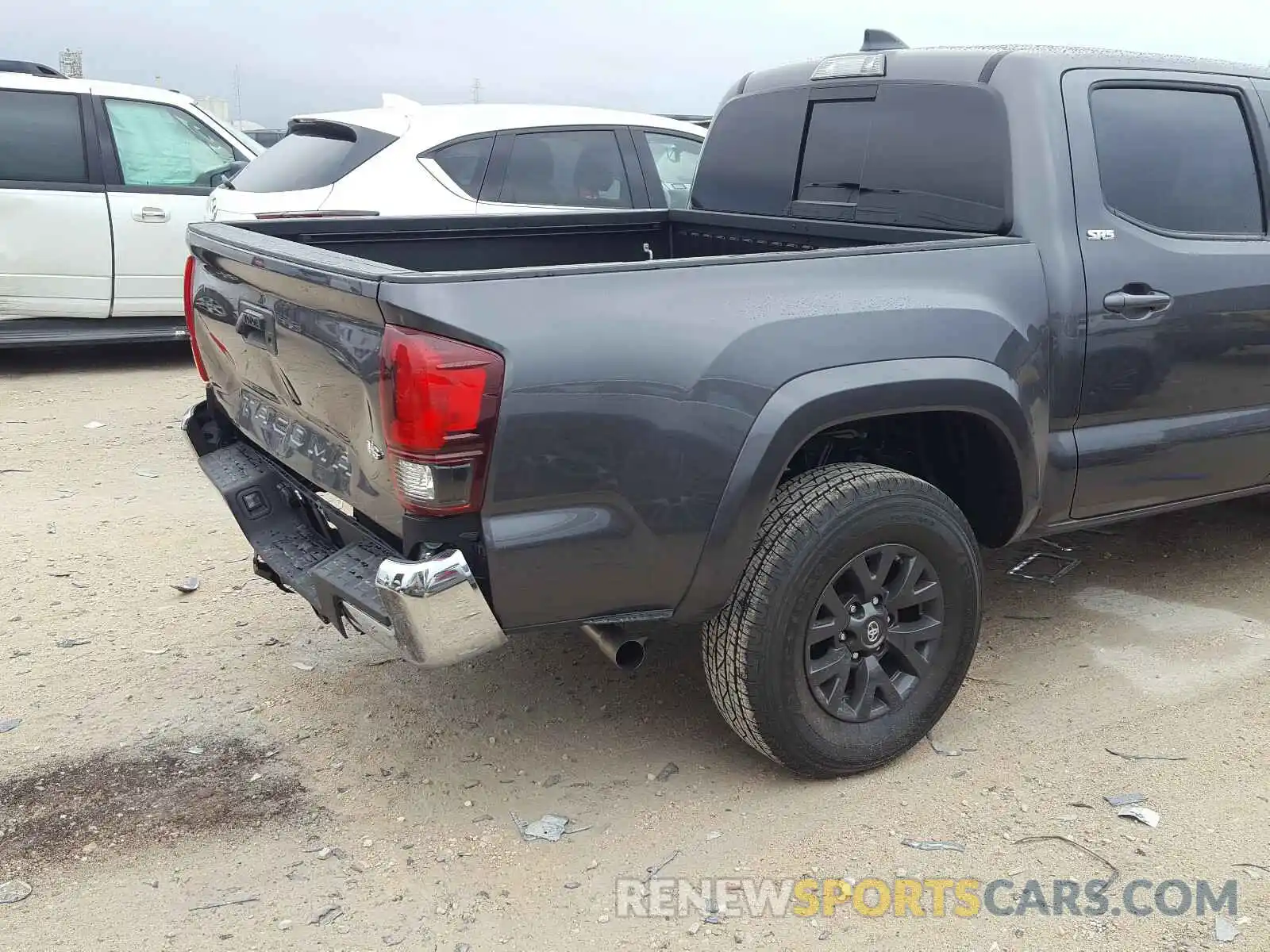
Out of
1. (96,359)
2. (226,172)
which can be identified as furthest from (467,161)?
(96,359)

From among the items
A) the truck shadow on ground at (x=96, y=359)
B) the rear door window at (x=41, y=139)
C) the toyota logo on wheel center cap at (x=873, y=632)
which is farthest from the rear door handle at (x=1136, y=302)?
Answer: the rear door window at (x=41, y=139)

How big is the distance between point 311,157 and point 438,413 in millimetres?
4746

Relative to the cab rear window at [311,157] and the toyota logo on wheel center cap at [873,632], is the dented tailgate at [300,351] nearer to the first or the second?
the toyota logo on wheel center cap at [873,632]

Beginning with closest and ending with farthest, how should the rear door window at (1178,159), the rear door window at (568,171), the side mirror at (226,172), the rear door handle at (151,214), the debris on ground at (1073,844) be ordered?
the debris on ground at (1073,844)
the rear door window at (1178,159)
the rear door window at (568,171)
the rear door handle at (151,214)
the side mirror at (226,172)

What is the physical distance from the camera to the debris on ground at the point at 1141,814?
113 inches

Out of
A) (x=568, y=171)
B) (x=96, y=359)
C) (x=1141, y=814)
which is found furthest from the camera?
(x=96, y=359)

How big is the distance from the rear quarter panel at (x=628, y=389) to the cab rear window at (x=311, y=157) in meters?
4.26

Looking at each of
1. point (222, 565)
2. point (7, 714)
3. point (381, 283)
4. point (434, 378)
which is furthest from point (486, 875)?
point (222, 565)

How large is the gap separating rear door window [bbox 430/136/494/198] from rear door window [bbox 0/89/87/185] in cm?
271

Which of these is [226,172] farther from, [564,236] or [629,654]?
[629,654]

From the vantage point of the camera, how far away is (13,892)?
2.66 m

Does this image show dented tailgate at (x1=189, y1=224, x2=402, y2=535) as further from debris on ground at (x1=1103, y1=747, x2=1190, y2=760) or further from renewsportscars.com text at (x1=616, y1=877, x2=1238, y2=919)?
debris on ground at (x1=1103, y1=747, x2=1190, y2=760)

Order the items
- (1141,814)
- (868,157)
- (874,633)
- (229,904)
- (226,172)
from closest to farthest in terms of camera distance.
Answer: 1. (229,904)
2. (1141,814)
3. (874,633)
4. (868,157)
5. (226,172)

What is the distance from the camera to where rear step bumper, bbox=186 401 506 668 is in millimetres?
2441
